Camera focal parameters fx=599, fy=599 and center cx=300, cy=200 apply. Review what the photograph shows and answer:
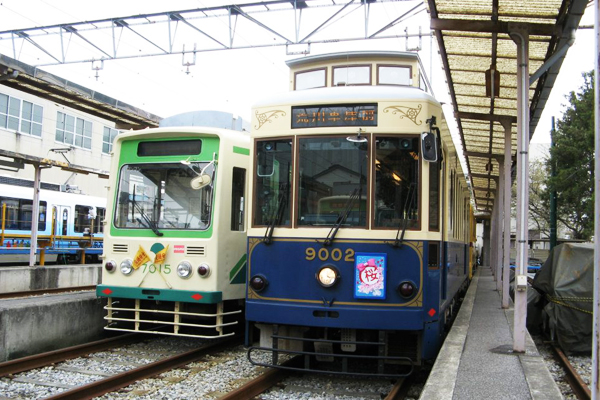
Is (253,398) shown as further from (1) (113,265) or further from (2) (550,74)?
(2) (550,74)

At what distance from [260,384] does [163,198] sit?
10.4ft

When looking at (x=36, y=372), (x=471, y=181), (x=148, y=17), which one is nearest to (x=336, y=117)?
(x=36, y=372)

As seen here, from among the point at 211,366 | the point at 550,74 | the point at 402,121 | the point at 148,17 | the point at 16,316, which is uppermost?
the point at 148,17

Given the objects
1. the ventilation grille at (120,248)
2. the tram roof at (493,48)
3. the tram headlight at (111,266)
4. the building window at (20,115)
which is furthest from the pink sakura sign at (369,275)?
the building window at (20,115)

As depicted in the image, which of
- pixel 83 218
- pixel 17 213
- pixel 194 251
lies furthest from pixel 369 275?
pixel 83 218

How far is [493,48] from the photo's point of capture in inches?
349

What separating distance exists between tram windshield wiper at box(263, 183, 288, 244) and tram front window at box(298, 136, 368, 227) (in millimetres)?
186

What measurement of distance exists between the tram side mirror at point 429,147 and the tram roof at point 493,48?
1.92 meters

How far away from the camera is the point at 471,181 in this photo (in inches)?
866

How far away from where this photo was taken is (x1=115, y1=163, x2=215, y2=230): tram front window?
8156 mm

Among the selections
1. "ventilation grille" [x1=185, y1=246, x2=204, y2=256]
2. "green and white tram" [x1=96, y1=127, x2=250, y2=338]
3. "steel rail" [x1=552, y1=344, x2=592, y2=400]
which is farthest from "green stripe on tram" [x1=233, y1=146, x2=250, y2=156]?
"steel rail" [x1=552, y1=344, x2=592, y2=400]

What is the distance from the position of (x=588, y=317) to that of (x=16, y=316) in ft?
26.5

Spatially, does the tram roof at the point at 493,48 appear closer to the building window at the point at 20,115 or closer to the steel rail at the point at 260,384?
the steel rail at the point at 260,384

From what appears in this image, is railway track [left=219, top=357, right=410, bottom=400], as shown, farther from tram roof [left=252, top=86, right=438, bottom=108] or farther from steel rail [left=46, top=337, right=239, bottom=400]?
tram roof [left=252, top=86, right=438, bottom=108]
